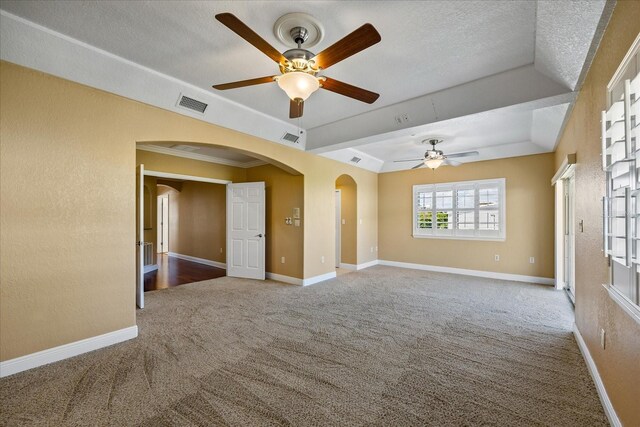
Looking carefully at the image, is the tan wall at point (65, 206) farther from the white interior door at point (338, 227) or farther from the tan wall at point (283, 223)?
the white interior door at point (338, 227)

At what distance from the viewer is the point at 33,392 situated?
6.89 feet

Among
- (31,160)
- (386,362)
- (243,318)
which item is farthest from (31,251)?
(386,362)

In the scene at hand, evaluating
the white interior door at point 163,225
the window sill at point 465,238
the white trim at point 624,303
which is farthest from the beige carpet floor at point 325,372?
the white interior door at point 163,225

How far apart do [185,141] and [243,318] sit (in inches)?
95.9

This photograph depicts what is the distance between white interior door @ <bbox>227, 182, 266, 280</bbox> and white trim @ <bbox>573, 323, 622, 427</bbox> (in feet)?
16.2

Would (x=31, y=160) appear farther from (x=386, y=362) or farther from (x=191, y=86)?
(x=386, y=362)

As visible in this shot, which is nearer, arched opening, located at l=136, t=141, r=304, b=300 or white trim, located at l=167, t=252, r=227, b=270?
arched opening, located at l=136, t=141, r=304, b=300

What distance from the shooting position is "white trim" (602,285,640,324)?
4.61 ft

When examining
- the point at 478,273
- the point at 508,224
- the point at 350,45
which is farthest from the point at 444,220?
the point at 350,45

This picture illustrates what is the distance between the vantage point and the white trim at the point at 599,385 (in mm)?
1739

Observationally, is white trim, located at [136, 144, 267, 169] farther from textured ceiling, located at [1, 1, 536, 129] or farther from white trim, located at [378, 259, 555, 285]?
white trim, located at [378, 259, 555, 285]

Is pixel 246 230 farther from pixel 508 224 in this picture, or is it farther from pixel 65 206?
pixel 508 224

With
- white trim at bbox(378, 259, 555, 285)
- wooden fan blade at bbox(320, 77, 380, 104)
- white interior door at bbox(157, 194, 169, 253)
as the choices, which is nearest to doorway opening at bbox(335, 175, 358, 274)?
white trim at bbox(378, 259, 555, 285)

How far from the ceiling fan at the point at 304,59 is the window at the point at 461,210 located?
16.5 feet
